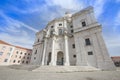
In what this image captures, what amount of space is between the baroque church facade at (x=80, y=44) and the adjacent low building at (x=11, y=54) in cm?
2443

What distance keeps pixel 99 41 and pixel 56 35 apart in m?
12.3

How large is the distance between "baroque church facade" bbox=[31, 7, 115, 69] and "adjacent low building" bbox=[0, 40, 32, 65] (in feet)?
80.2

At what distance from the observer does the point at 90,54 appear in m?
15.5

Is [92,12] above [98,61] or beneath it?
above

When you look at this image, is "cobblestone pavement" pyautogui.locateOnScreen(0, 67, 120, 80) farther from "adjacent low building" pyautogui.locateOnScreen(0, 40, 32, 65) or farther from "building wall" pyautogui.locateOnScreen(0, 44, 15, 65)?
"adjacent low building" pyautogui.locateOnScreen(0, 40, 32, 65)

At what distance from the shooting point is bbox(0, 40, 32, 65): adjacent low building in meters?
31.5

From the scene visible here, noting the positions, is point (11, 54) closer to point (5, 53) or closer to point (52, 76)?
point (5, 53)

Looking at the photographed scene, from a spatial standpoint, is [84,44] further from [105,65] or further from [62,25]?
[62,25]

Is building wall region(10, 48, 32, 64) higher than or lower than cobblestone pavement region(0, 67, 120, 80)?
higher

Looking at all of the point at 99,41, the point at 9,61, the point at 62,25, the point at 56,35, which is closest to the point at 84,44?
the point at 99,41

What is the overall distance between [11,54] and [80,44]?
36.5 meters

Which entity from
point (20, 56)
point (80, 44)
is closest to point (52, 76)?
point (80, 44)

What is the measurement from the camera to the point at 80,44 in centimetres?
1762

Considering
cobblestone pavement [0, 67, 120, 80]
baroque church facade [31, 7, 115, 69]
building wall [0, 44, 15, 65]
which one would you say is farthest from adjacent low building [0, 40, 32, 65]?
cobblestone pavement [0, 67, 120, 80]
